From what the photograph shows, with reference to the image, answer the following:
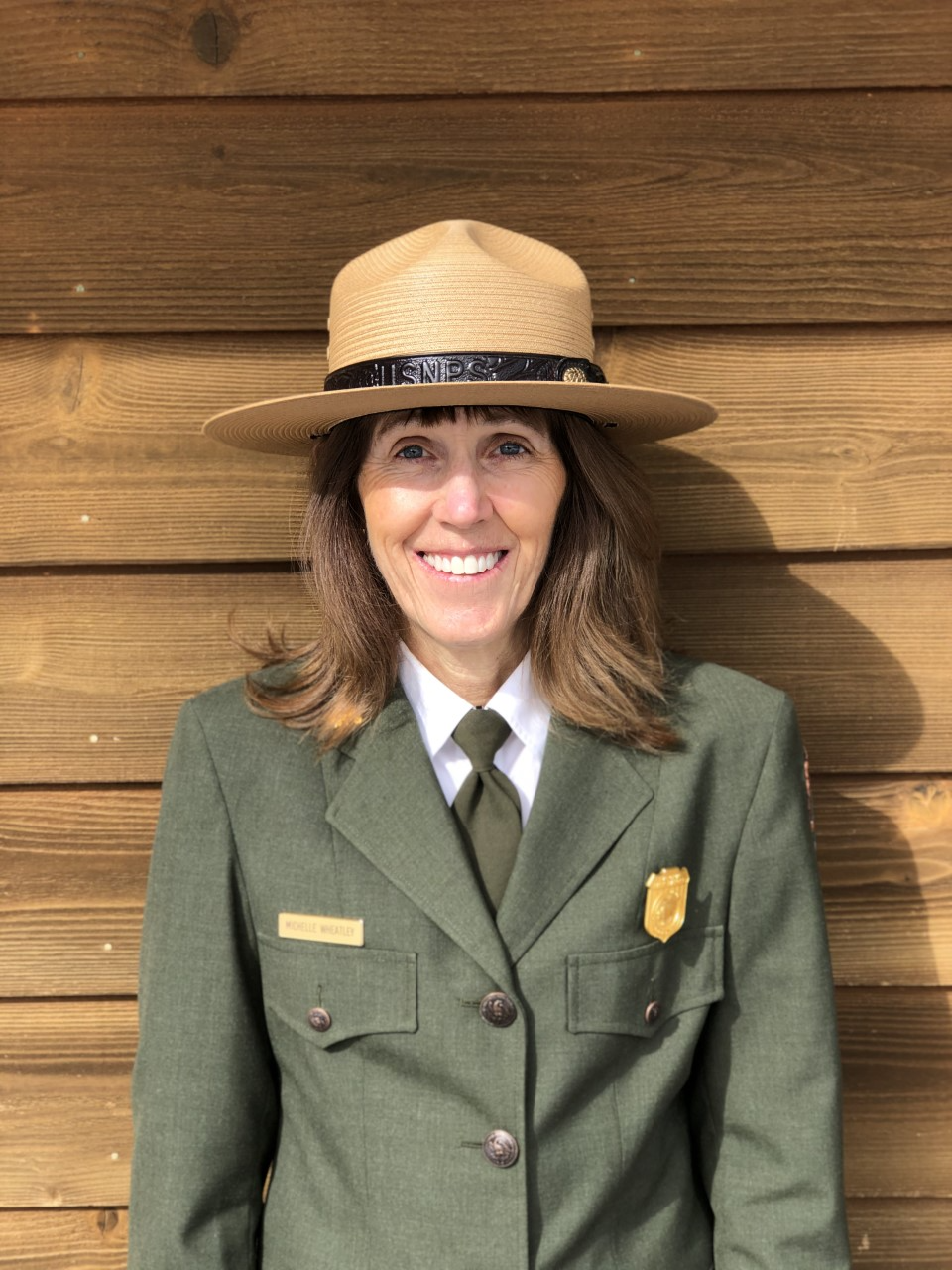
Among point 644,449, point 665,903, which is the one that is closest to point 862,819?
point 665,903

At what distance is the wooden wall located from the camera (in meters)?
1.61

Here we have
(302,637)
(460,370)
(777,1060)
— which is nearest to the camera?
(460,370)

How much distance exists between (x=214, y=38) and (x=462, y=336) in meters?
0.68

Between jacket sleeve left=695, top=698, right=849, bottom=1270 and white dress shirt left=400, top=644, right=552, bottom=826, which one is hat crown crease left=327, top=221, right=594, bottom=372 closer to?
white dress shirt left=400, top=644, right=552, bottom=826

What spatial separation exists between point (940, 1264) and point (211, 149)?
1912 millimetres

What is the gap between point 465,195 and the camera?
163 cm

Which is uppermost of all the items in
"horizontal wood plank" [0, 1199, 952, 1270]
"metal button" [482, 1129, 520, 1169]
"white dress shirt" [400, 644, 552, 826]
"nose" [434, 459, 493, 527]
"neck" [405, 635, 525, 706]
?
"nose" [434, 459, 493, 527]

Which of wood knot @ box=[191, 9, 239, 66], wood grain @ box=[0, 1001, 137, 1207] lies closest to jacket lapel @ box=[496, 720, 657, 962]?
wood grain @ box=[0, 1001, 137, 1207]

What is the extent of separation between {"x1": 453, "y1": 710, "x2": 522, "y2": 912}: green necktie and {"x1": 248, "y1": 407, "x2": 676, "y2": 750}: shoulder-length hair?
0.30 ft

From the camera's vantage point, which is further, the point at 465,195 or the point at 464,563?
the point at 465,195

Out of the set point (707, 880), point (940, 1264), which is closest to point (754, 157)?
point (707, 880)

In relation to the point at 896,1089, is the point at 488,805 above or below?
above

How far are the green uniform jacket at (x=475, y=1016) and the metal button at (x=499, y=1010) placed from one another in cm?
2

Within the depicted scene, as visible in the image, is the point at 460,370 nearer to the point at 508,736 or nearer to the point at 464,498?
the point at 464,498
